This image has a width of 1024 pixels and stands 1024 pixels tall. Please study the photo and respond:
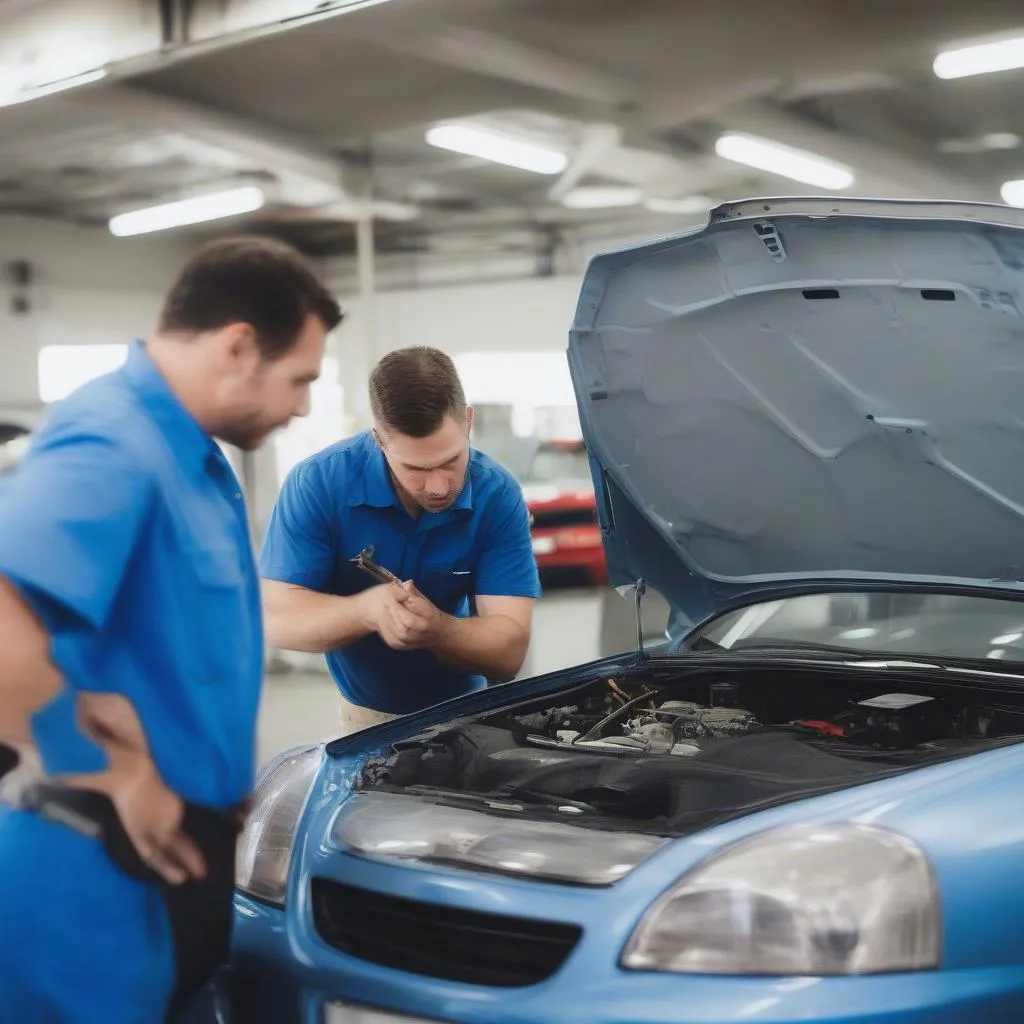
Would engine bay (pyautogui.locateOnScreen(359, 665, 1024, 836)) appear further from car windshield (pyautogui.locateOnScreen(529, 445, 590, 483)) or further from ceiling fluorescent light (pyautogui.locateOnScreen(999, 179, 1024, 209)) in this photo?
car windshield (pyautogui.locateOnScreen(529, 445, 590, 483))

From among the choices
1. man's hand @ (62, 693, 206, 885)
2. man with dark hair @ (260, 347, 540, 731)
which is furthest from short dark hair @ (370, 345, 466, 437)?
man's hand @ (62, 693, 206, 885)

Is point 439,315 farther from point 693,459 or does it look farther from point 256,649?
point 256,649

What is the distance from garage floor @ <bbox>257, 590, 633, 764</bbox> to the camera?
5.84 meters

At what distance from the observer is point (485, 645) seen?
2.61 m

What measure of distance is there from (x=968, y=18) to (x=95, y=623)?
5622 mm

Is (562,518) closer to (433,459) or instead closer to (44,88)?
(44,88)

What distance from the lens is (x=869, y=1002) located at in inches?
55.4

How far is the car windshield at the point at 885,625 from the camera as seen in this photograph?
100 inches

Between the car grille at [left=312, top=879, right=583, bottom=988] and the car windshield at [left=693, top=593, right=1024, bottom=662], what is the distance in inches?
42.4

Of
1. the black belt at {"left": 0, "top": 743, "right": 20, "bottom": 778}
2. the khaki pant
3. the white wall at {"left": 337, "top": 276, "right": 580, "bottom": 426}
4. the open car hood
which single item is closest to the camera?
the black belt at {"left": 0, "top": 743, "right": 20, "bottom": 778}

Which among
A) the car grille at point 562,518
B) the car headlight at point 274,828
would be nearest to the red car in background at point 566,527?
the car grille at point 562,518

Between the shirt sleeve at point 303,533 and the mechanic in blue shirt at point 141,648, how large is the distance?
1.10 metres

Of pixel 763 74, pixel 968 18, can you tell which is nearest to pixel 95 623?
pixel 968 18

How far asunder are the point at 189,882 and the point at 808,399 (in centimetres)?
145
